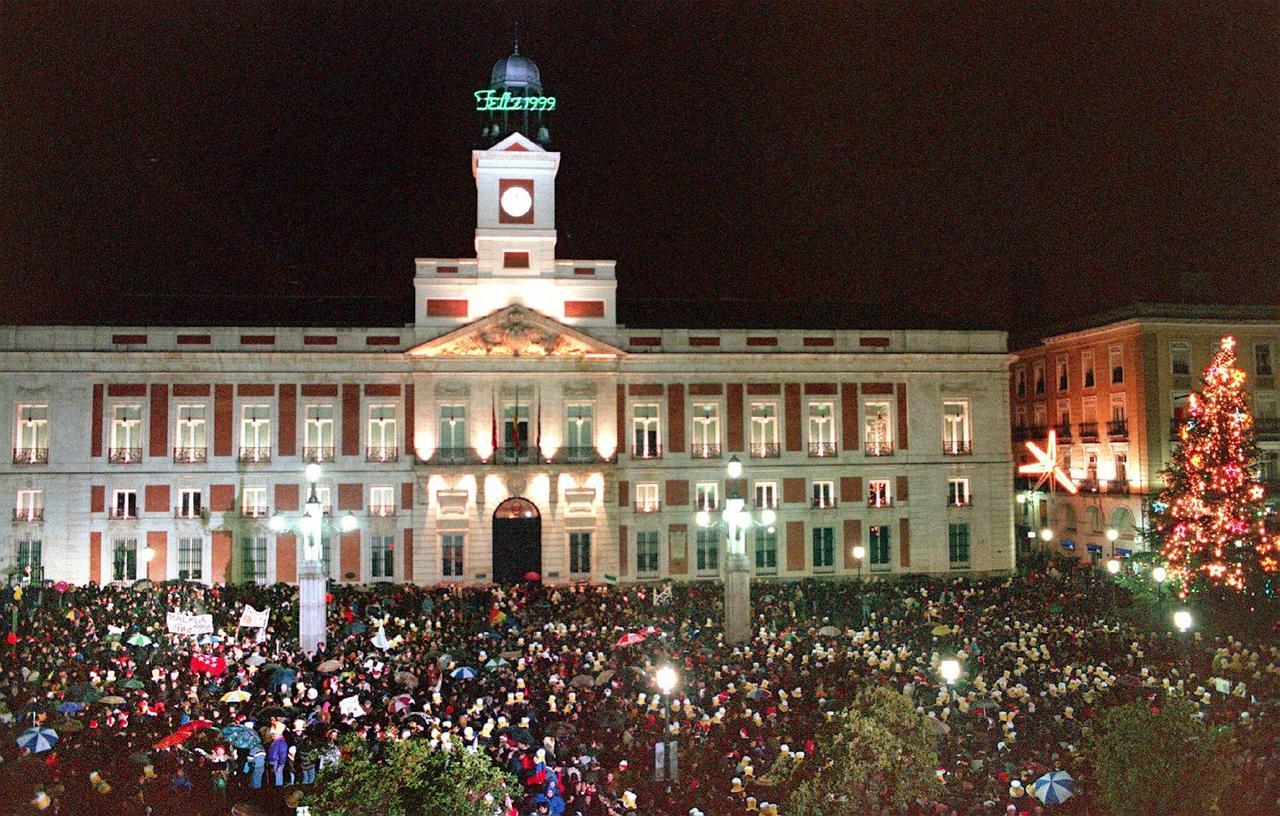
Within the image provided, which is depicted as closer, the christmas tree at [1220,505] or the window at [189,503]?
the christmas tree at [1220,505]

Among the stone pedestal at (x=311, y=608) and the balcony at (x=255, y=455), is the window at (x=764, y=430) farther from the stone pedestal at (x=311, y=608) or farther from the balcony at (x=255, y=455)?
the stone pedestal at (x=311, y=608)

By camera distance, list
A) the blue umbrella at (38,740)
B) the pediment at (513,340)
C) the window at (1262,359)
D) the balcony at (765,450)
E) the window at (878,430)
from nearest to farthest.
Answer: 1. the blue umbrella at (38,740)
2. the pediment at (513,340)
3. the balcony at (765,450)
4. the window at (878,430)
5. the window at (1262,359)

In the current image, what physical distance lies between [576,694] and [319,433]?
23823 mm

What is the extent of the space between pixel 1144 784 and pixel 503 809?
8460 millimetres

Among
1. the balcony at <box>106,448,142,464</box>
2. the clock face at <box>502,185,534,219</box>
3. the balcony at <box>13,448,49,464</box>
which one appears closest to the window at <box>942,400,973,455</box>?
the clock face at <box>502,185,534,219</box>

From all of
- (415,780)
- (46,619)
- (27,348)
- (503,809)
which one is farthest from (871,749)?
(27,348)

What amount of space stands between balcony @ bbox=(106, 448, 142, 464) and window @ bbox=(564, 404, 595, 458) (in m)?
16.3

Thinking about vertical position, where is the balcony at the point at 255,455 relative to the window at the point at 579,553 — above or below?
above

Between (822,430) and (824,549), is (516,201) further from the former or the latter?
(824,549)

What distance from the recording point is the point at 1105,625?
2795 cm

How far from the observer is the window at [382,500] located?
41.3 meters

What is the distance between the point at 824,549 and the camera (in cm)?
4375

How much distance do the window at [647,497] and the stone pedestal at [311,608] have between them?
18.3 meters

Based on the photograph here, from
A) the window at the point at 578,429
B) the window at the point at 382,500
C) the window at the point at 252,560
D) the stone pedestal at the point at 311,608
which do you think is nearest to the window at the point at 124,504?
the window at the point at 252,560
